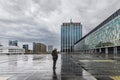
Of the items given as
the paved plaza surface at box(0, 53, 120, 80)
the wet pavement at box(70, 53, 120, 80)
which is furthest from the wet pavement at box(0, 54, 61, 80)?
the wet pavement at box(70, 53, 120, 80)

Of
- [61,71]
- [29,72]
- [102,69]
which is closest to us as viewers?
[29,72]

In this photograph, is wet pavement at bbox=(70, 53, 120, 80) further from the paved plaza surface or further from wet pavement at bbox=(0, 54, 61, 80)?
wet pavement at bbox=(0, 54, 61, 80)

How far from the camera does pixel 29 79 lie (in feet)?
39.5

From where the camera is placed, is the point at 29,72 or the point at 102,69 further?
the point at 102,69

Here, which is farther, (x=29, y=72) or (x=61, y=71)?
(x=61, y=71)

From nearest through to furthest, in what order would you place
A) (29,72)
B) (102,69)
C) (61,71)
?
1. (29,72)
2. (61,71)
3. (102,69)

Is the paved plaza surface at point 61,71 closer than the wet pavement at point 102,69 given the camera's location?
Yes

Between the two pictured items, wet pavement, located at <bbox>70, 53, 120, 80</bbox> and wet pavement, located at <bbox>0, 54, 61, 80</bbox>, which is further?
wet pavement, located at <bbox>70, 53, 120, 80</bbox>

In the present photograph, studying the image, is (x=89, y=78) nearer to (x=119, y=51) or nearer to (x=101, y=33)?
(x=119, y=51)

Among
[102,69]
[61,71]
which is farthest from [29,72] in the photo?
[102,69]

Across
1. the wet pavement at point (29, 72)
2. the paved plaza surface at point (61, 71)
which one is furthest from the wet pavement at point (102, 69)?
the wet pavement at point (29, 72)

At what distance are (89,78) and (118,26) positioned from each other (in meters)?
76.3

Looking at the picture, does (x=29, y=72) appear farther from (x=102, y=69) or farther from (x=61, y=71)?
(x=102, y=69)

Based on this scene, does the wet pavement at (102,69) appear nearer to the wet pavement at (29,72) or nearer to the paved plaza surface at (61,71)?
the paved plaza surface at (61,71)
